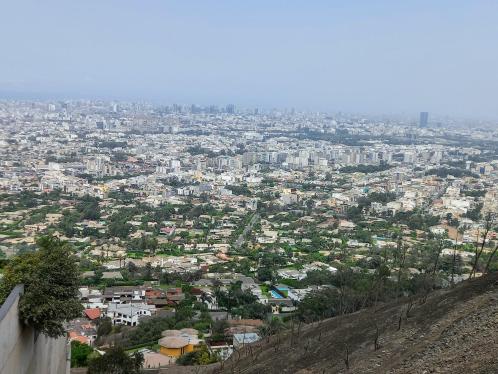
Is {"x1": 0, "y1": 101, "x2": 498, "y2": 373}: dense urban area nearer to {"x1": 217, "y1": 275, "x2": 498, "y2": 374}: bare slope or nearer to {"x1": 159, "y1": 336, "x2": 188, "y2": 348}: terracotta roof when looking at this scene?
{"x1": 159, "y1": 336, "x2": 188, "y2": 348}: terracotta roof

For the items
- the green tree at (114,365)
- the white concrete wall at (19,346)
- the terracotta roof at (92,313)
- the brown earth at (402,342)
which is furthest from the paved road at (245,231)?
the white concrete wall at (19,346)

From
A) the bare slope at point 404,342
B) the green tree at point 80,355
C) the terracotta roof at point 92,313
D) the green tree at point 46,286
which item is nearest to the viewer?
the bare slope at point 404,342

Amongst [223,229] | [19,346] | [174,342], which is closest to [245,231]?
[223,229]

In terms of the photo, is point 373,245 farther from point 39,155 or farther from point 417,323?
point 39,155

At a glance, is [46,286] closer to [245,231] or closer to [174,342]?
[174,342]

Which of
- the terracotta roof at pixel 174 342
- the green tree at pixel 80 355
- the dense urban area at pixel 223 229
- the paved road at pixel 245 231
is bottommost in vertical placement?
the paved road at pixel 245 231

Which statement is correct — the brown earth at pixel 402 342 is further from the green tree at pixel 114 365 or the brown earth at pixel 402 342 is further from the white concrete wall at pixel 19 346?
the white concrete wall at pixel 19 346

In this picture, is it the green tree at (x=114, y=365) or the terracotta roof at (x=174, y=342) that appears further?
the terracotta roof at (x=174, y=342)
